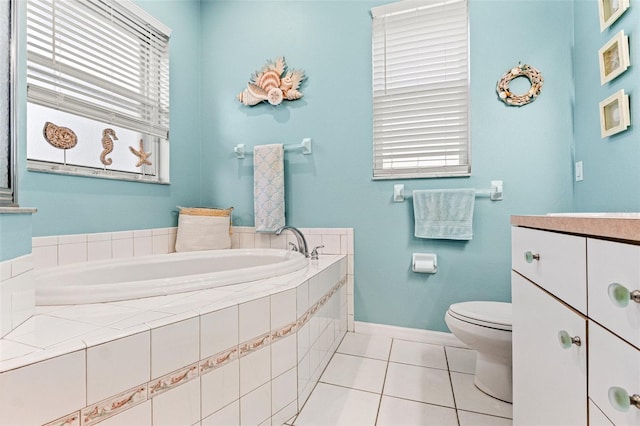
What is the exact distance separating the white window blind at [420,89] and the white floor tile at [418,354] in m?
1.13

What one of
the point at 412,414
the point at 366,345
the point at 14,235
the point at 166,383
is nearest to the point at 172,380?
the point at 166,383

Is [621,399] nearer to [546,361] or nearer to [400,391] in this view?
[546,361]

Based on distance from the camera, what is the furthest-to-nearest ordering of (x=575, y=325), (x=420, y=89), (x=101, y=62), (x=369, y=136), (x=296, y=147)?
1. (x=296, y=147)
2. (x=369, y=136)
3. (x=420, y=89)
4. (x=101, y=62)
5. (x=575, y=325)

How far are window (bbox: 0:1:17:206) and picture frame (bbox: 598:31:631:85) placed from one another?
7.77 ft

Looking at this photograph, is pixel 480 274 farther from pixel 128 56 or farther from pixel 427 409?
pixel 128 56

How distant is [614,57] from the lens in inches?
54.7

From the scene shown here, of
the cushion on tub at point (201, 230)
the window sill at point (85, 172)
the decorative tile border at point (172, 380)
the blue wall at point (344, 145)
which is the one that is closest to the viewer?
the decorative tile border at point (172, 380)

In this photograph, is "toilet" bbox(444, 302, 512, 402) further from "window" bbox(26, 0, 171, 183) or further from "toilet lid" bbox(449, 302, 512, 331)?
"window" bbox(26, 0, 171, 183)

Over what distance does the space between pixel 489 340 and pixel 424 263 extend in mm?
678

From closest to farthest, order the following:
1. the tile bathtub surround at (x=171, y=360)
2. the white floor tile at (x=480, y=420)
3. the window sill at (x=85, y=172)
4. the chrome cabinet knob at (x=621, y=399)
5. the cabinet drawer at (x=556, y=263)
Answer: the chrome cabinet knob at (x=621, y=399) < the cabinet drawer at (x=556, y=263) < the tile bathtub surround at (x=171, y=360) < the white floor tile at (x=480, y=420) < the window sill at (x=85, y=172)

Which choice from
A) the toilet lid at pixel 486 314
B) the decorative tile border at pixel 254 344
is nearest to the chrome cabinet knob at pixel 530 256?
the toilet lid at pixel 486 314

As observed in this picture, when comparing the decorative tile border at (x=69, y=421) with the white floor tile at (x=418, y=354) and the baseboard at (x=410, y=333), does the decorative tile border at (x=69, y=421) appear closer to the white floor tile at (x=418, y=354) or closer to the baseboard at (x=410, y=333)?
the white floor tile at (x=418, y=354)

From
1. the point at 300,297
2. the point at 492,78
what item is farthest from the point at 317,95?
the point at 300,297

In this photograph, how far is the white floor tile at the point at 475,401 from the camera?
131 centimetres
